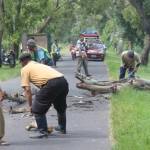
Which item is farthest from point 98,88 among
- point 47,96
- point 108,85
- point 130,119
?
point 47,96

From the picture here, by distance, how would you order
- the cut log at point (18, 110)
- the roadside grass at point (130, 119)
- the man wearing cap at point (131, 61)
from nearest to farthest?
1. the roadside grass at point (130, 119)
2. the cut log at point (18, 110)
3. the man wearing cap at point (131, 61)

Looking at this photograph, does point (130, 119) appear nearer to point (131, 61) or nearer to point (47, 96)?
point (47, 96)

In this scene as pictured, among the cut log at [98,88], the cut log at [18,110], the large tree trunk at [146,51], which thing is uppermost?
the cut log at [98,88]

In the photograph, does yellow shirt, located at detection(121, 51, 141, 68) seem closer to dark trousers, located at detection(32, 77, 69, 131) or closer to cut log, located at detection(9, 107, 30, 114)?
cut log, located at detection(9, 107, 30, 114)

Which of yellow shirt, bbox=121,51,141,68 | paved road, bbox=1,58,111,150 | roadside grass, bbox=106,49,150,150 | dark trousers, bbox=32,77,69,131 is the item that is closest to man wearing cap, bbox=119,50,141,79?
yellow shirt, bbox=121,51,141,68

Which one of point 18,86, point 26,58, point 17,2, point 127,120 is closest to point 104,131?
Answer: point 127,120

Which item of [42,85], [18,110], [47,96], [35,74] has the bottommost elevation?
[18,110]

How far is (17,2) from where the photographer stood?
157 feet

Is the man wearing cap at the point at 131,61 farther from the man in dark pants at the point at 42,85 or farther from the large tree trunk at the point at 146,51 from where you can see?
the large tree trunk at the point at 146,51

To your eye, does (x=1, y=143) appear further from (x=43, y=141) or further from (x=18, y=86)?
(x=18, y=86)

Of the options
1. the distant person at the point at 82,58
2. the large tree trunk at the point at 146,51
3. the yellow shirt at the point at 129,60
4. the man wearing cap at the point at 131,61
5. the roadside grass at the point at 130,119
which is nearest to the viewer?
the roadside grass at the point at 130,119

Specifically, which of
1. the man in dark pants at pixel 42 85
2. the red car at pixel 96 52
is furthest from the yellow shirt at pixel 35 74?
the red car at pixel 96 52

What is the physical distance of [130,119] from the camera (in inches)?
561

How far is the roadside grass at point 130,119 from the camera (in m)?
11.3
